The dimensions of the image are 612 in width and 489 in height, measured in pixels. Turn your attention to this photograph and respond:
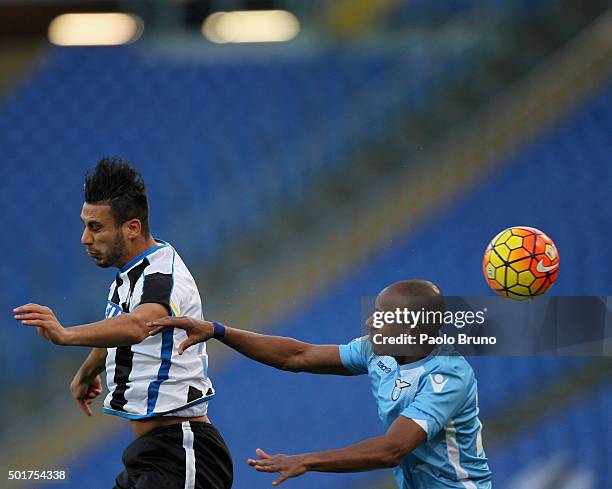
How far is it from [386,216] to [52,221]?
89.2 inches

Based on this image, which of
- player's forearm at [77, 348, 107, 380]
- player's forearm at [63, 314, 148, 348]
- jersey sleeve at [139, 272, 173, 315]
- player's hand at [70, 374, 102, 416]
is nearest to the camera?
player's forearm at [63, 314, 148, 348]

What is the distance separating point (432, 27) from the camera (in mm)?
6438

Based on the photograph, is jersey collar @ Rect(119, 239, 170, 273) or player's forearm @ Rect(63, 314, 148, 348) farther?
jersey collar @ Rect(119, 239, 170, 273)

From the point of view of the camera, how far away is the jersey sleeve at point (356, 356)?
13.4 feet

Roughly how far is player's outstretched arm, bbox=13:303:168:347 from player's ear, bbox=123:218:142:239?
41 cm

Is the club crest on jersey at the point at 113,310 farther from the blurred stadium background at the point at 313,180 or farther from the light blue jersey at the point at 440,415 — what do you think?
the blurred stadium background at the point at 313,180

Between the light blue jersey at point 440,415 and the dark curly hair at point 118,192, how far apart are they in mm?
1218

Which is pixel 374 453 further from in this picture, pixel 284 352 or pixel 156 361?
pixel 156 361

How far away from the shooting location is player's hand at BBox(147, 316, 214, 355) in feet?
11.8

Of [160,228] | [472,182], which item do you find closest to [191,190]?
[160,228]

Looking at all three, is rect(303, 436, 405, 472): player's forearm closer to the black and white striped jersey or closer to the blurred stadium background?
the black and white striped jersey

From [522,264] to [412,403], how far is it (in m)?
1.33

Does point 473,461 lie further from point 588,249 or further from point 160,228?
point 160,228

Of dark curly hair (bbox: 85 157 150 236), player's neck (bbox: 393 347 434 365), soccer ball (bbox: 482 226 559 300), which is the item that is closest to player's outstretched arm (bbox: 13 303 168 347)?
dark curly hair (bbox: 85 157 150 236)
